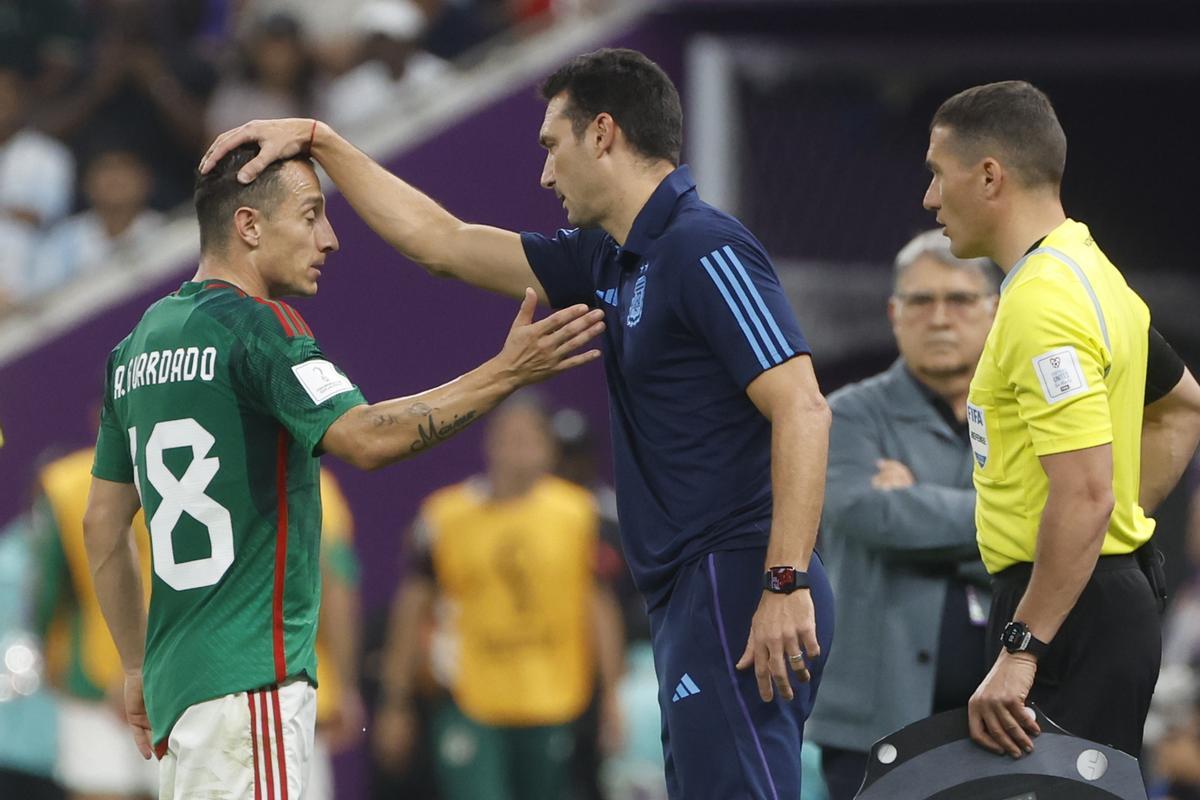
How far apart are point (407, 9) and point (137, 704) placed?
290 inches

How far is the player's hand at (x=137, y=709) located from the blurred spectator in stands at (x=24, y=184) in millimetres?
6353

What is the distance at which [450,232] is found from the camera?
5398 mm

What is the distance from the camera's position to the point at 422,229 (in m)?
5.41

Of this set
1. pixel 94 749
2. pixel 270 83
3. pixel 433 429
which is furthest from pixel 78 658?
pixel 270 83

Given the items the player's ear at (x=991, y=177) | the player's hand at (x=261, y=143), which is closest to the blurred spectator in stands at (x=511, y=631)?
the player's hand at (x=261, y=143)

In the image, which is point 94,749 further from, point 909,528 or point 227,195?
point 227,195

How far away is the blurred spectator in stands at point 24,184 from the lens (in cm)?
1117

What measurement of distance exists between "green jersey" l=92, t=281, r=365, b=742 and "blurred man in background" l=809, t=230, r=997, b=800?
1814mm

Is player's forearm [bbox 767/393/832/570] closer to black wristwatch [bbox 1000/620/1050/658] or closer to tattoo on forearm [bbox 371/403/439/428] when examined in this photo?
Answer: black wristwatch [bbox 1000/620/1050/658]

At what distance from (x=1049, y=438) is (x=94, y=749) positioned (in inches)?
202

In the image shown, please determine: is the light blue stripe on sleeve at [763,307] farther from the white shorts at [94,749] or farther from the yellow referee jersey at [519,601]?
the yellow referee jersey at [519,601]

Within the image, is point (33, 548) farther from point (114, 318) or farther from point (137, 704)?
point (137, 704)

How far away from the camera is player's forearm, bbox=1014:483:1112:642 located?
4.42m

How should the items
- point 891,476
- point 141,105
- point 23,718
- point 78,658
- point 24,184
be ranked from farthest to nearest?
point 141,105 < point 24,184 < point 23,718 < point 78,658 < point 891,476
